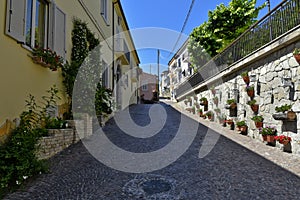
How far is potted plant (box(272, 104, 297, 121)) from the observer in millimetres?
4688

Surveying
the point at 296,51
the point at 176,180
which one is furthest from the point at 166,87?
the point at 176,180

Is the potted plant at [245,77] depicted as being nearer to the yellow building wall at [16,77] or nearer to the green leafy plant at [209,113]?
the green leafy plant at [209,113]

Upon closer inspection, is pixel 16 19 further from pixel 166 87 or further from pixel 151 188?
pixel 166 87

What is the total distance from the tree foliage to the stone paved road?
8670 mm

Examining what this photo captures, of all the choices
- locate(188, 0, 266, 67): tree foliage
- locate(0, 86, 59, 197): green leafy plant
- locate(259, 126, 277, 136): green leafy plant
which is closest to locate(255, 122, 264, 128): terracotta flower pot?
locate(259, 126, 277, 136): green leafy plant

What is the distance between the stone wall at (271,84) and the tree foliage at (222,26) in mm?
4865

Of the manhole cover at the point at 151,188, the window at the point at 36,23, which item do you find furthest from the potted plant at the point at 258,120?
the window at the point at 36,23

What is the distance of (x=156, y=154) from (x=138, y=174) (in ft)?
3.98

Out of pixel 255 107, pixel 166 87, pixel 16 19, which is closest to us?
pixel 16 19

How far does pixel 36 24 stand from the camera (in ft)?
15.9

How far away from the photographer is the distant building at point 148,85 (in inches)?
1487

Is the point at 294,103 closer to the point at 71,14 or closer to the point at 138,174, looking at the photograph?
the point at 138,174

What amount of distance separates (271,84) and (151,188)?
422 cm

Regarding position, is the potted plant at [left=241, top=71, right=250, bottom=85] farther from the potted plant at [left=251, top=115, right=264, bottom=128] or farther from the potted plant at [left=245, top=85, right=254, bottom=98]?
the potted plant at [left=251, top=115, right=264, bottom=128]
